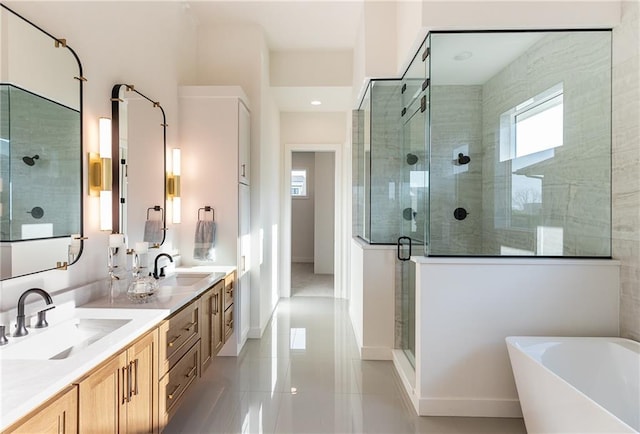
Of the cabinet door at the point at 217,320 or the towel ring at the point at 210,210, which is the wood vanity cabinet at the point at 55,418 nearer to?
the cabinet door at the point at 217,320

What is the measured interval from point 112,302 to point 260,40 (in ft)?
9.71

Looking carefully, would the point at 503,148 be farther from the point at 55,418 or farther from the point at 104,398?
the point at 55,418

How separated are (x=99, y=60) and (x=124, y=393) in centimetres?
183

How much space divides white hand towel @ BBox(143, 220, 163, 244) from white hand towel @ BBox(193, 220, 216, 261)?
0.38 m

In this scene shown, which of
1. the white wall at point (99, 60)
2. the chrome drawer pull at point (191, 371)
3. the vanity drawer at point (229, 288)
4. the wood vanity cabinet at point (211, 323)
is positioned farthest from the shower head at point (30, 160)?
the vanity drawer at point (229, 288)

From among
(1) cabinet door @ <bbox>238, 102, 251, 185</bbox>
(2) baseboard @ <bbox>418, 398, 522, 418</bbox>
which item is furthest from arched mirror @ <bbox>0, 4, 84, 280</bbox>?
(2) baseboard @ <bbox>418, 398, 522, 418</bbox>

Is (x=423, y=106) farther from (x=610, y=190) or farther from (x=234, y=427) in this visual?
(x=234, y=427)

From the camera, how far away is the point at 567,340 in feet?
6.82

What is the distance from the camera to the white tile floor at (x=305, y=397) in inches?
85.8

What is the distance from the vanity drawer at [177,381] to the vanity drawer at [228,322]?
0.59 meters

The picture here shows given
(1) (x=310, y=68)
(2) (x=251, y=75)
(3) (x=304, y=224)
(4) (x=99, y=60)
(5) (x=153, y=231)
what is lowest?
(3) (x=304, y=224)

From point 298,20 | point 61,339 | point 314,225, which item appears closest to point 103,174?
point 61,339

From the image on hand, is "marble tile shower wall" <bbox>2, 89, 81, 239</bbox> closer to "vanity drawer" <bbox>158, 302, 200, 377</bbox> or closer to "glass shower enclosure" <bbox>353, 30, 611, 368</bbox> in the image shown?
"vanity drawer" <bbox>158, 302, 200, 377</bbox>

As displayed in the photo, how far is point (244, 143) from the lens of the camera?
349 cm
